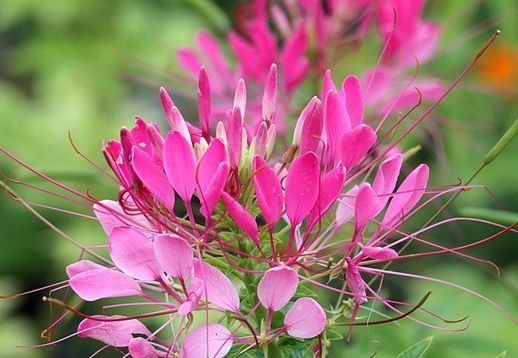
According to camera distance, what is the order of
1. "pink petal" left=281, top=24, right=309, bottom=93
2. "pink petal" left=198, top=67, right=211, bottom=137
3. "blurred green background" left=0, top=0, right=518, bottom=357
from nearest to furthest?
1. "pink petal" left=198, top=67, right=211, bottom=137
2. "pink petal" left=281, top=24, right=309, bottom=93
3. "blurred green background" left=0, top=0, right=518, bottom=357

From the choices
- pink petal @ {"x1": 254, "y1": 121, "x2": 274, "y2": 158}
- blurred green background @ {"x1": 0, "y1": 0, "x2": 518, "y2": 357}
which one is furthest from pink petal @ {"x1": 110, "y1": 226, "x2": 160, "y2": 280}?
blurred green background @ {"x1": 0, "y1": 0, "x2": 518, "y2": 357}

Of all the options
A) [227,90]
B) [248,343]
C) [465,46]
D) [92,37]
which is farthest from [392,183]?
[92,37]

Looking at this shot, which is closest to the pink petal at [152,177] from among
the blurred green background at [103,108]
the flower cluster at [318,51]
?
the flower cluster at [318,51]

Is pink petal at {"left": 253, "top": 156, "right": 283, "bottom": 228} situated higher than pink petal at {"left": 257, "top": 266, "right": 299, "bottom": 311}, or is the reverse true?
pink petal at {"left": 253, "top": 156, "right": 283, "bottom": 228}

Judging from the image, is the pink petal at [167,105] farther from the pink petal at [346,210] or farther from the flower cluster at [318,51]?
the flower cluster at [318,51]

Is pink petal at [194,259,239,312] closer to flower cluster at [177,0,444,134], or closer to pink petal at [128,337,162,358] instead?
pink petal at [128,337,162,358]

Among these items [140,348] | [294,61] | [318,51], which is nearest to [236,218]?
[140,348]

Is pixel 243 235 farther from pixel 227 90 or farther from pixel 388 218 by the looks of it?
pixel 227 90

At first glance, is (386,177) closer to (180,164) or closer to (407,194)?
(407,194)
